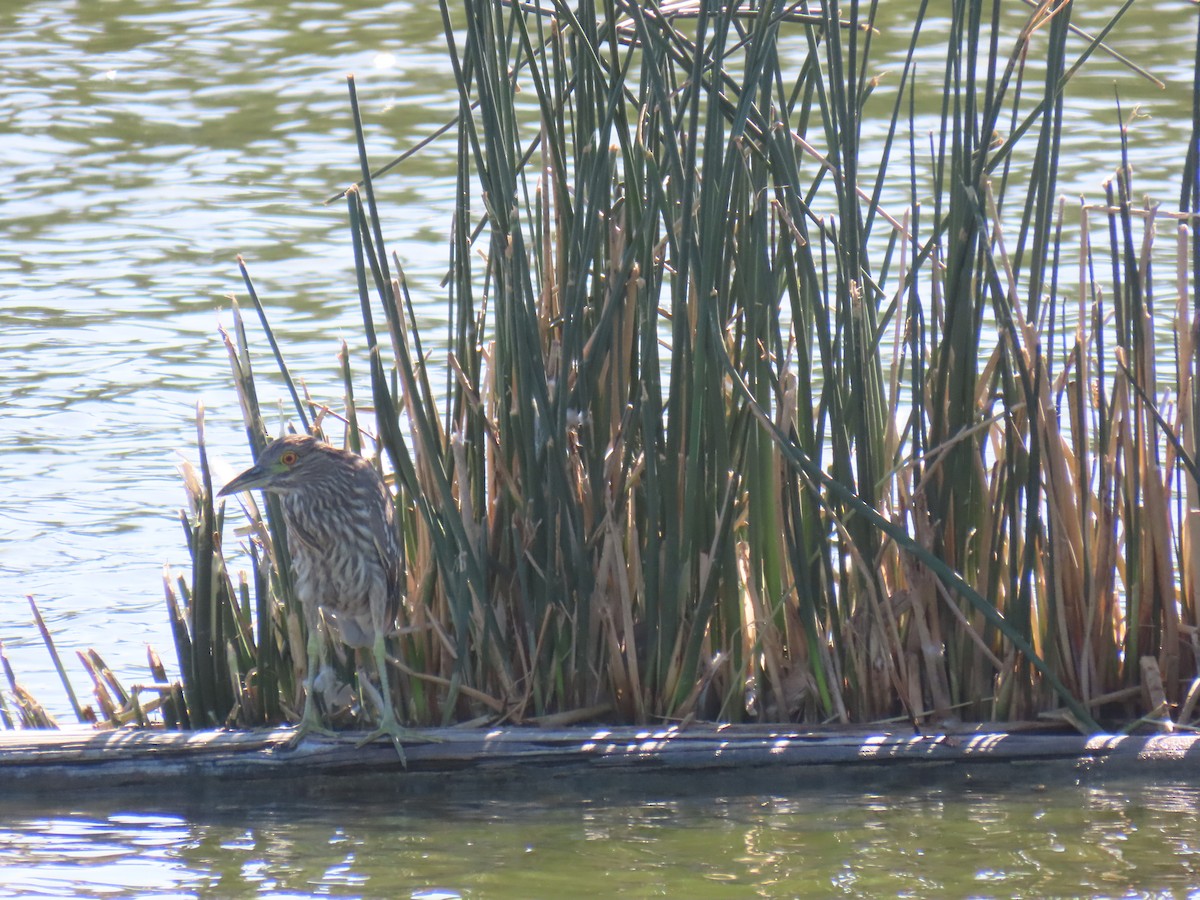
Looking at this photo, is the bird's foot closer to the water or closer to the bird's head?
the water

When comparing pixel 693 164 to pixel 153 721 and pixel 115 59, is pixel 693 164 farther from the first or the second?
pixel 115 59

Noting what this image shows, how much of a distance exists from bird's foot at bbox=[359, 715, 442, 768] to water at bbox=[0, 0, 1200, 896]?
0.16 meters

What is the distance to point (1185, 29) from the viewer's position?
519 inches

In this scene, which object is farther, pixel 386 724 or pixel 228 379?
pixel 228 379

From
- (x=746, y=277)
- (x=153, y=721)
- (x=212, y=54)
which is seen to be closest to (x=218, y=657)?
(x=153, y=721)

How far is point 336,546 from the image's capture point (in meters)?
4.09

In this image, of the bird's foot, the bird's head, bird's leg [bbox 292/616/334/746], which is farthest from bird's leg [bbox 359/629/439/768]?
the bird's head

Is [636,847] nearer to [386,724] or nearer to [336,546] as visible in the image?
[386,724]

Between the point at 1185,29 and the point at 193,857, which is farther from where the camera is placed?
the point at 1185,29

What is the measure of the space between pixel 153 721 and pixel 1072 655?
2.29 metres

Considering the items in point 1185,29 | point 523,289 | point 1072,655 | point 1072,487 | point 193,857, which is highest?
point 1185,29

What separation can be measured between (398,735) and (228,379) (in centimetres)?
435

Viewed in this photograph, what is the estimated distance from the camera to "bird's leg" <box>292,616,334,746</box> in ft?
13.3

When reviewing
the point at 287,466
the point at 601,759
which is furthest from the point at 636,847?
the point at 287,466
